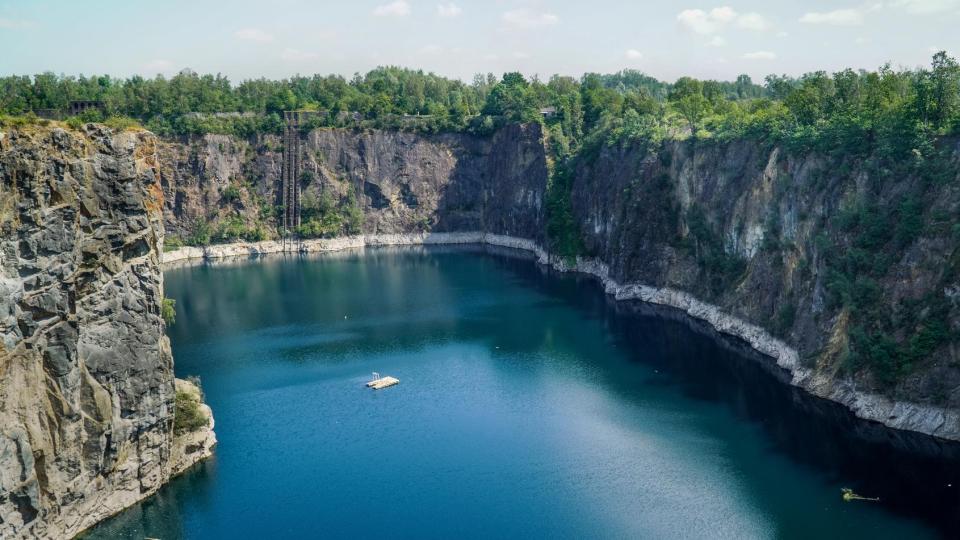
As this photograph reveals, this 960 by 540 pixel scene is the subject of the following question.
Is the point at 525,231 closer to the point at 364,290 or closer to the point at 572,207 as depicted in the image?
the point at 572,207

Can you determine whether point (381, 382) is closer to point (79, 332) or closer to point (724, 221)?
point (79, 332)

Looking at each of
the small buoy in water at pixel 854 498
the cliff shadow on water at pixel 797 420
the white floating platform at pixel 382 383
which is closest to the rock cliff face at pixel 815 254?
the cliff shadow on water at pixel 797 420

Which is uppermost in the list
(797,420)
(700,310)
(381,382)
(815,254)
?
(815,254)

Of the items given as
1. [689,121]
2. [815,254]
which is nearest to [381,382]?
[815,254]

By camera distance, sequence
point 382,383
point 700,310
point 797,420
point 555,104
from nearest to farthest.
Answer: point 797,420 < point 382,383 < point 700,310 < point 555,104

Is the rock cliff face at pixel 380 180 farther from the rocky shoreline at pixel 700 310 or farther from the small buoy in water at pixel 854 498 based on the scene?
the small buoy in water at pixel 854 498

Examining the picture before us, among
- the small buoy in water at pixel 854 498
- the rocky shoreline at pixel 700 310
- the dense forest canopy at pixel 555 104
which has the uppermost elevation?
the dense forest canopy at pixel 555 104

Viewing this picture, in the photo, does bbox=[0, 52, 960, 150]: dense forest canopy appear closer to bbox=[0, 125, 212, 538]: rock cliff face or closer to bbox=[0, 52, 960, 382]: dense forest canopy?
bbox=[0, 52, 960, 382]: dense forest canopy
